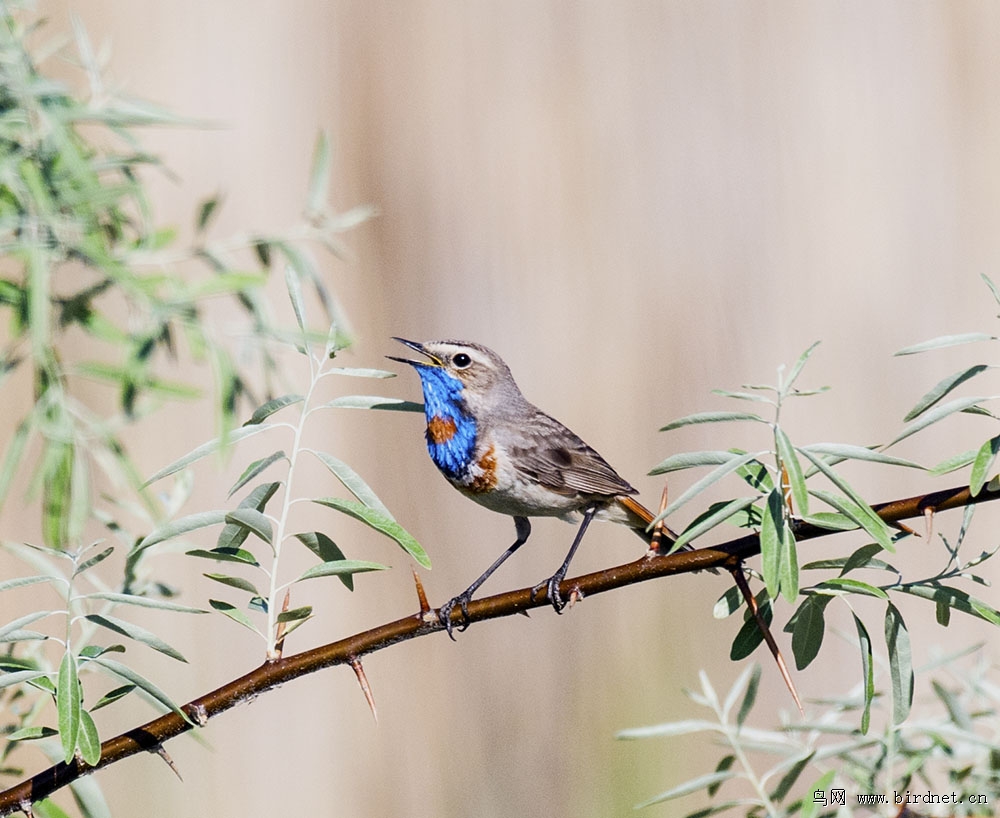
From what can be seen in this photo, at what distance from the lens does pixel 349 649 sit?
1.20 m

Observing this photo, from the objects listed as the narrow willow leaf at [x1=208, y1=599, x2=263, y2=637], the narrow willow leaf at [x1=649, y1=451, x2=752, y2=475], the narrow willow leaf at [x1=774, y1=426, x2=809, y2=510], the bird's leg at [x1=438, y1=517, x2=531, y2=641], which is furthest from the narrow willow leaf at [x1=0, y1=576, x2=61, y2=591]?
the narrow willow leaf at [x1=774, y1=426, x2=809, y2=510]

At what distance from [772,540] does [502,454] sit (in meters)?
1.54

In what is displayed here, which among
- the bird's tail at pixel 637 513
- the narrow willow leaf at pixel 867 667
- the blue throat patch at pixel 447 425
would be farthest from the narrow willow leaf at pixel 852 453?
the blue throat patch at pixel 447 425

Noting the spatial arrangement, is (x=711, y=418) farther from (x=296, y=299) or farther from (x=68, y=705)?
(x=68, y=705)

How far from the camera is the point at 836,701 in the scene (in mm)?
1573

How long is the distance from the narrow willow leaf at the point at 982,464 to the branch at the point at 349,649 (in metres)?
0.06

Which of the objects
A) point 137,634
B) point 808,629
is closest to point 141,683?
point 137,634

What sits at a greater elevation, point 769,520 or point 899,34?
point 899,34

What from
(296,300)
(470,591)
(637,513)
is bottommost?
(470,591)

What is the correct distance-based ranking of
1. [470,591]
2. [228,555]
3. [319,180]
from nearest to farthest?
1. [228,555]
2. [319,180]
3. [470,591]

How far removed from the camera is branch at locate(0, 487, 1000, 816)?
1.14 meters

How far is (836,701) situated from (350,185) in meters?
2.69

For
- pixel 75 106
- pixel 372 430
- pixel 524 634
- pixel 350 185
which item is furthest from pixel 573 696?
pixel 75 106

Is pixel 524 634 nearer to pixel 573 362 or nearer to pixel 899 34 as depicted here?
pixel 573 362
